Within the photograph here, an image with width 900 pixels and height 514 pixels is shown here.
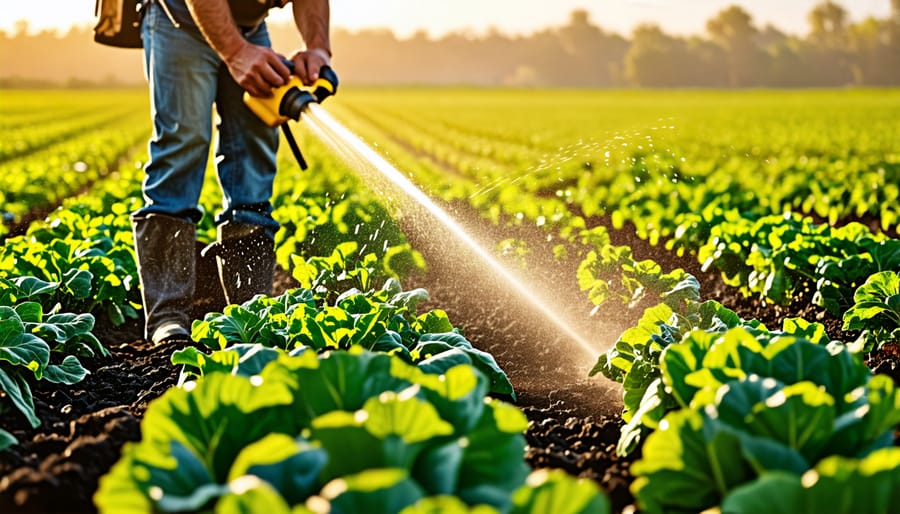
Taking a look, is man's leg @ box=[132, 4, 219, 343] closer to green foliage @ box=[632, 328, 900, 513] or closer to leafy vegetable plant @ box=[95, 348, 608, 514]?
leafy vegetable plant @ box=[95, 348, 608, 514]

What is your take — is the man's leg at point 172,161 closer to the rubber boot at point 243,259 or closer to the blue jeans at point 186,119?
the blue jeans at point 186,119

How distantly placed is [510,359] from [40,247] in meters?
2.09

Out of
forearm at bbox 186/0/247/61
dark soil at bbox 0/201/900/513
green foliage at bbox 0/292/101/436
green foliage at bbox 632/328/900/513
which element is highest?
forearm at bbox 186/0/247/61

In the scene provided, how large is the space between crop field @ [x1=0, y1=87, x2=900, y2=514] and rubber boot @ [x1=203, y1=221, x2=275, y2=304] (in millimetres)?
374

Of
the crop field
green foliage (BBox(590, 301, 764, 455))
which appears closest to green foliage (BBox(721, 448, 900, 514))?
the crop field

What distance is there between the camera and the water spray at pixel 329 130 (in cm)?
360

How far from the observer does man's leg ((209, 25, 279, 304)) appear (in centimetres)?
423

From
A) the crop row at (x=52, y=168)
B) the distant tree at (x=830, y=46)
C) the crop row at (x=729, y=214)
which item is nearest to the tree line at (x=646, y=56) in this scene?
the distant tree at (x=830, y=46)

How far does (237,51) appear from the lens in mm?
3688

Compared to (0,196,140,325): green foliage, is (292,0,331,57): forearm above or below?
above

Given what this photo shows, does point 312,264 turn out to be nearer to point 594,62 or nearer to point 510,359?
point 510,359

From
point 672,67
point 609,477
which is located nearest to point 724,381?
point 609,477

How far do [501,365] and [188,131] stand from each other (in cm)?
162

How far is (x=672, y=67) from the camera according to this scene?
363 ft
